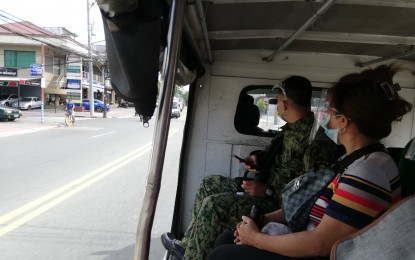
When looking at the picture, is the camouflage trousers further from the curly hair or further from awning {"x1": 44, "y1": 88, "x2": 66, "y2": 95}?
awning {"x1": 44, "y1": 88, "x2": 66, "y2": 95}

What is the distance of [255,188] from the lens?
2.98 meters

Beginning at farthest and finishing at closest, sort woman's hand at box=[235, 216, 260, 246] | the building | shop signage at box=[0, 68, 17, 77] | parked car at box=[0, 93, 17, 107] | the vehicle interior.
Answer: shop signage at box=[0, 68, 17, 77] < the building < parked car at box=[0, 93, 17, 107] < the vehicle interior < woman's hand at box=[235, 216, 260, 246]

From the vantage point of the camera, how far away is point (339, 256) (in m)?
1.38

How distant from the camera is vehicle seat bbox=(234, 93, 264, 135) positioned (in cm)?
406

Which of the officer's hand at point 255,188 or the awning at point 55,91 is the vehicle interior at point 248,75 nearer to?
the officer's hand at point 255,188

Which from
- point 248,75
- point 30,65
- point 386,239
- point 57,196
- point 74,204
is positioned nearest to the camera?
point 386,239

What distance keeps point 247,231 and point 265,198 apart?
1033mm

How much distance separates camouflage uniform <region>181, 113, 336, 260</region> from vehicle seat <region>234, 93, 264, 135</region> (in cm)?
97

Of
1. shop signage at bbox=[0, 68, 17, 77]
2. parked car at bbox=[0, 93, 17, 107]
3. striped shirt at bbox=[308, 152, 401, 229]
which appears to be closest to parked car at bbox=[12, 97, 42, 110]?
parked car at bbox=[0, 93, 17, 107]

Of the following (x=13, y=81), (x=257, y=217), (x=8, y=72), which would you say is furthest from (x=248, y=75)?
(x=8, y=72)

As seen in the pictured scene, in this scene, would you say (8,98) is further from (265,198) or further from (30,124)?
(265,198)

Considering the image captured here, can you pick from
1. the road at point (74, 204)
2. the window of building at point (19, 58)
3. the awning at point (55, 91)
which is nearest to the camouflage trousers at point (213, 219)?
the road at point (74, 204)

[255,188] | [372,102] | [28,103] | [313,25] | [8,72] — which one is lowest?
[28,103]

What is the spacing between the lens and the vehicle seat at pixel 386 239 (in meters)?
1.23
